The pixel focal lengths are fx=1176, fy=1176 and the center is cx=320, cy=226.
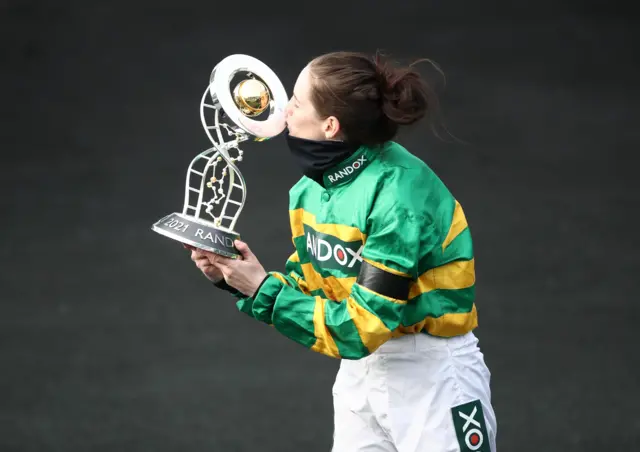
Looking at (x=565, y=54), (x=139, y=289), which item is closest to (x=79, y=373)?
(x=139, y=289)

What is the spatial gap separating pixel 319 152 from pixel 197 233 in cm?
30

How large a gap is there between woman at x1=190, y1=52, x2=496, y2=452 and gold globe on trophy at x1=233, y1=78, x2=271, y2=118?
0.22ft

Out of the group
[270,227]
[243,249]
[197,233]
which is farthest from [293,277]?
[270,227]

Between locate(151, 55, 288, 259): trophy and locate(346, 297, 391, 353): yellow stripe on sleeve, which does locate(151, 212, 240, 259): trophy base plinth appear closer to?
locate(151, 55, 288, 259): trophy

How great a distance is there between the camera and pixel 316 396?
3.93m

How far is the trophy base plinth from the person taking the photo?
2275 millimetres

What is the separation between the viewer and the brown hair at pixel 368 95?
229cm

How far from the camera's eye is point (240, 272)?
234 cm

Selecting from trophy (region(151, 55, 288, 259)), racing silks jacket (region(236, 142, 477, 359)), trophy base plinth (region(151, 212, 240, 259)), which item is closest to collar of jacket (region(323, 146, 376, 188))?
racing silks jacket (region(236, 142, 477, 359))

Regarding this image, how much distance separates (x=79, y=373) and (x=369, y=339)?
2098 millimetres

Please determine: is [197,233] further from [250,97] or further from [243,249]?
[250,97]

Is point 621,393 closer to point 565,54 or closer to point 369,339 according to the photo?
point 369,339

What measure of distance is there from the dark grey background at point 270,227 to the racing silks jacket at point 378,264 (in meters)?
0.62

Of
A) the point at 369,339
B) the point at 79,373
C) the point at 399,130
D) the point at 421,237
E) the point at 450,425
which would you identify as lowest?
the point at 79,373
